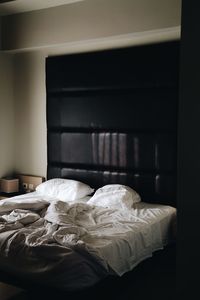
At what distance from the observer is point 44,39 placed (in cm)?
437

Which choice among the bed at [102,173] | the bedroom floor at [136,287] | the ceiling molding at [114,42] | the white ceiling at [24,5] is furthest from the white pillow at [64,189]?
the white ceiling at [24,5]

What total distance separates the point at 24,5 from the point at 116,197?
8.17ft

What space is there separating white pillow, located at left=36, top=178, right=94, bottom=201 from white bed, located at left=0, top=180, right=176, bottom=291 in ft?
1.65

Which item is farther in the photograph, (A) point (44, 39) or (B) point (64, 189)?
(A) point (44, 39)

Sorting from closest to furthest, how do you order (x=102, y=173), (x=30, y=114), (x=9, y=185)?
(x=102, y=173) < (x=9, y=185) < (x=30, y=114)

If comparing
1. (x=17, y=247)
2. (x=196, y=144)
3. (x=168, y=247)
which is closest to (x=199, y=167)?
(x=196, y=144)

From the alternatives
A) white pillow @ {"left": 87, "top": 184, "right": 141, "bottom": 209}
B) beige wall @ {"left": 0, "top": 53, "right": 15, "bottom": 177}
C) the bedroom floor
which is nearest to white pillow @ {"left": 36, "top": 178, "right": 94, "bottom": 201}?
white pillow @ {"left": 87, "top": 184, "right": 141, "bottom": 209}

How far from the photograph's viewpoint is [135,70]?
3844 millimetres

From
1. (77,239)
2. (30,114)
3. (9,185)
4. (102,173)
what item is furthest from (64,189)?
(77,239)

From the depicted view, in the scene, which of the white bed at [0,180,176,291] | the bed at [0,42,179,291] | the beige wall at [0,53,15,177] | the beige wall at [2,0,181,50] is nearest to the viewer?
the white bed at [0,180,176,291]

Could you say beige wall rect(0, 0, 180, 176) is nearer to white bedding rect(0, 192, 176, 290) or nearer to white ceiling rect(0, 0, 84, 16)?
white ceiling rect(0, 0, 84, 16)

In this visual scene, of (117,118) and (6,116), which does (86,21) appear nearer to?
(117,118)

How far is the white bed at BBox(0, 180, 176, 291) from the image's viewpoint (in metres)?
2.35

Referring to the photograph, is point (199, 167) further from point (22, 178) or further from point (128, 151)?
point (22, 178)
